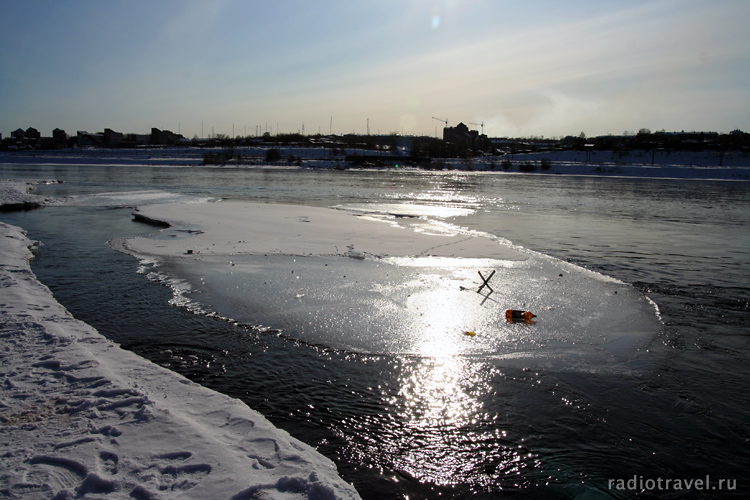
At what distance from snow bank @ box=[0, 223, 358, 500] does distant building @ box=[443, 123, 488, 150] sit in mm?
157681

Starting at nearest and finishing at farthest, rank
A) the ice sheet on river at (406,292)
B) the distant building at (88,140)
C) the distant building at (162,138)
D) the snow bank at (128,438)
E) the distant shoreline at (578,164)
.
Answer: the snow bank at (128,438) < the ice sheet on river at (406,292) < the distant shoreline at (578,164) < the distant building at (88,140) < the distant building at (162,138)

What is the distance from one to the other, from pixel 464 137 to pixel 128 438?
183746 mm

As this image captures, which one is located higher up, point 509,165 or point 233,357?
point 509,165

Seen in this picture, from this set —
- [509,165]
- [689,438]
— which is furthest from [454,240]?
[509,165]

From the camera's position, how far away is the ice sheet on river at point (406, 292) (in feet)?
20.5

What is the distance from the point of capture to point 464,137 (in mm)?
178875

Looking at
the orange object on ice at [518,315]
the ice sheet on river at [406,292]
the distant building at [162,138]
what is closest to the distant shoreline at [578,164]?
the ice sheet on river at [406,292]

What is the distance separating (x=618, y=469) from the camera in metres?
3.91

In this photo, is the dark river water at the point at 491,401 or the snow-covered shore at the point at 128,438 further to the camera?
the dark river water at the point at 491,401

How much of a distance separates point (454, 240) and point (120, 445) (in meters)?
10.4

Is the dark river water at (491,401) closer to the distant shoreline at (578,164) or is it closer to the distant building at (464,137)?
the distant shoreline at (578,164)

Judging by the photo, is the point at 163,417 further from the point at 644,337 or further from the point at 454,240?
the point at 454,240

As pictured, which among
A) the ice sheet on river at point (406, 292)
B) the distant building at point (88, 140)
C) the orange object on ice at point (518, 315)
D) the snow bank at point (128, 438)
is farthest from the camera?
the distant building at point (88, 140)

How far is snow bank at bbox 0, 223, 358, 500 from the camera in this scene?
314 centimetres
